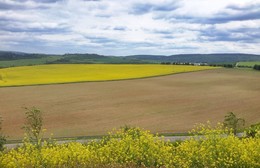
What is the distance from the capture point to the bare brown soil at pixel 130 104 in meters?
46.9

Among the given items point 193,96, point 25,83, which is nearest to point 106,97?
point 193,96

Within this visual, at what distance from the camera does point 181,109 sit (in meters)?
57.7

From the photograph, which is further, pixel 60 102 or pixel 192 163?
pixel 60 102

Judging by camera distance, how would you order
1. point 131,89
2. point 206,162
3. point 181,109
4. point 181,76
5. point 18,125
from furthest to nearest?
point 181,76 < point 131,89 < point 181,109 < point 18,125 < point 206,162

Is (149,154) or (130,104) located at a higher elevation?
(149,154)

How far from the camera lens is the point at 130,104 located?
205 ft

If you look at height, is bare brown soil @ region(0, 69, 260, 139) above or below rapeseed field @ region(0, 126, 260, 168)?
below

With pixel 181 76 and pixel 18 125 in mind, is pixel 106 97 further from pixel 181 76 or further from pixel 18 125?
pixel 181 76

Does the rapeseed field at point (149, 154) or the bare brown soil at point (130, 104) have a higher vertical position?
the rapeseed field at point (149, 154)

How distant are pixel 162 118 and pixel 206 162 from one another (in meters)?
36.1

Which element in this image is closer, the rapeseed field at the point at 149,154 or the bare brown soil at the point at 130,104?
the rapeseed field at the point at 149,154

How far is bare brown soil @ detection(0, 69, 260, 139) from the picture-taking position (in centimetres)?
4694

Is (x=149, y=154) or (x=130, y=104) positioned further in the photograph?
(x=130, y=104)

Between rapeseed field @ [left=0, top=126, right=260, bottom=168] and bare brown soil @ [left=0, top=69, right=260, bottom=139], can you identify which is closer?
rapeseed field @ [left=0, top=126, right=260, bottom=168]
